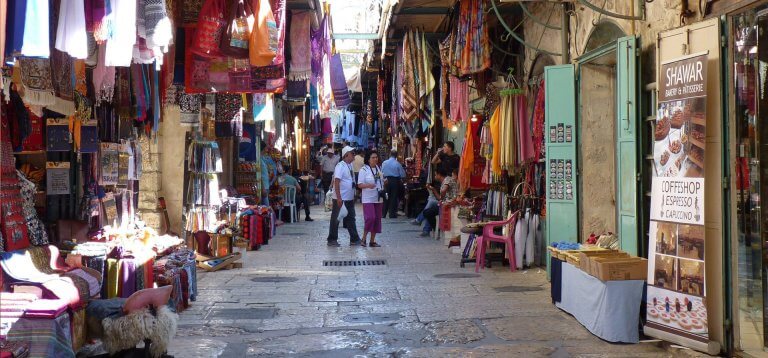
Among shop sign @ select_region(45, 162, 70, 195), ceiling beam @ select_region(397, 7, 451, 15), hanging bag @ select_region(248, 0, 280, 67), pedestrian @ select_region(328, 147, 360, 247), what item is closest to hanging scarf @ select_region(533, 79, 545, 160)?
ceiling beam @ select_region(397, 7, 451, 15)

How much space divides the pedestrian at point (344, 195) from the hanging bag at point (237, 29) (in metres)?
6.47

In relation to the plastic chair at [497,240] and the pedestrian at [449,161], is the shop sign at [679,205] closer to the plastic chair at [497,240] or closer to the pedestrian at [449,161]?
the plastic chair at [497,240]

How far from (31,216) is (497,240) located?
6100mm

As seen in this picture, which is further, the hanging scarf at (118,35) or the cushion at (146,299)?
the cushion at (146,299)

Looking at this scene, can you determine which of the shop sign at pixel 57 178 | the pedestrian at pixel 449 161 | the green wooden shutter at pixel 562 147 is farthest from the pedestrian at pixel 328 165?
the shop sign at pixel 57 178

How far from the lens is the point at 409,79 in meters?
14.4

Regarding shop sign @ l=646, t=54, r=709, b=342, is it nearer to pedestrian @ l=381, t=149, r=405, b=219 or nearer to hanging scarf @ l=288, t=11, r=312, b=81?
hanging scarf @ l=288, t=11, r=312, b=81

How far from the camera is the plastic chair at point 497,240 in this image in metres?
10.4

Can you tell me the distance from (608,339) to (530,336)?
2.12 ft

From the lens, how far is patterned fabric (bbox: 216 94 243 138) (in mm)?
12242

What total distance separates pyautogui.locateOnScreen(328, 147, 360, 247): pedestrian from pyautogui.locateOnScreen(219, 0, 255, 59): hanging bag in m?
6.47

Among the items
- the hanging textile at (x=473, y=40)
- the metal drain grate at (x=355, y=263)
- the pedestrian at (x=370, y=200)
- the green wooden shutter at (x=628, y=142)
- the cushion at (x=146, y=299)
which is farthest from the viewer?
the pedestrian at (x=370, y=200)

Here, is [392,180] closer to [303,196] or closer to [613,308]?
[303,196]

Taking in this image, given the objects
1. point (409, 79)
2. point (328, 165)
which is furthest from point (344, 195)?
point (328, 165)
